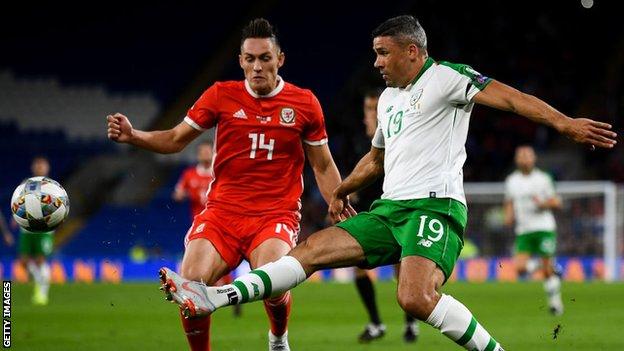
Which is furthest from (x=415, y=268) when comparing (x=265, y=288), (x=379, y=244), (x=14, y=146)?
(x=14, y=146)

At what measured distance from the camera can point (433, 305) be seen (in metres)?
6.25

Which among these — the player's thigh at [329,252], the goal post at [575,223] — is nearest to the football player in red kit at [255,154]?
the player's thigh at [329,252]

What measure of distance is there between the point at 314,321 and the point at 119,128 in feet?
21.1

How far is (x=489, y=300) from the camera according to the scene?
16.0 m

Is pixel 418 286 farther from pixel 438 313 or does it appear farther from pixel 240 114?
pixel 240 114

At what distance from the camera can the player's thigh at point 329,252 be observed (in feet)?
21.2

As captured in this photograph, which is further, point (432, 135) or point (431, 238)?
point (432, 135)

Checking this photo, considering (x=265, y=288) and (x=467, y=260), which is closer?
(x=265, y=288)

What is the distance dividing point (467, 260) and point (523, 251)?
8.05m

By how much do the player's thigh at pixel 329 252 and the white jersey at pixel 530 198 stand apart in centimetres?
942

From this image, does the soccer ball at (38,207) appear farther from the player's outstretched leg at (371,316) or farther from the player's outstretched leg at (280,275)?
the player's outstretched leg at (371,316)

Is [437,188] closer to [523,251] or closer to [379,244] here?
[379,244]

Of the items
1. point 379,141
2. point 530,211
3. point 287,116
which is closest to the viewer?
point 379,141

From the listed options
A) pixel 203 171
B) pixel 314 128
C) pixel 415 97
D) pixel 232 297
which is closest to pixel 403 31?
pixel 415 97
